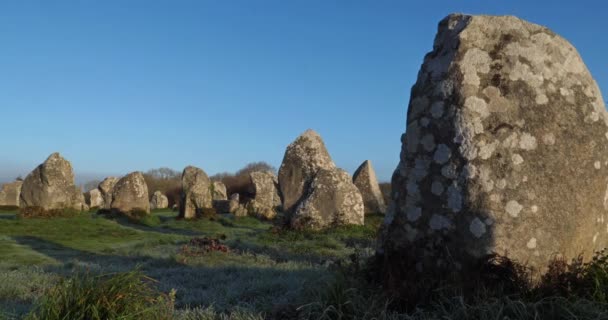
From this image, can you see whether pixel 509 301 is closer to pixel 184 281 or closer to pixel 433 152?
pixel 433 152

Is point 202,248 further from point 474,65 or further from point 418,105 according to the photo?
point 474,65

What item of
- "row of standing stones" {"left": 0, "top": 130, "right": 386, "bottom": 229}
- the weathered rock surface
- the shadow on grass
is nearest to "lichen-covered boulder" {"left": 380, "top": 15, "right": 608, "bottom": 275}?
the shadow on grass

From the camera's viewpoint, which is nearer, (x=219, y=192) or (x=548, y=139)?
(x=548, y=139)

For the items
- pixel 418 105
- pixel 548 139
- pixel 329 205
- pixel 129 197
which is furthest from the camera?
pixel 129 197

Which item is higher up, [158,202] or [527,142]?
[527,142]

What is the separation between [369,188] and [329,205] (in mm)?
9170

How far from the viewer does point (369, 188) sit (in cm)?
2859

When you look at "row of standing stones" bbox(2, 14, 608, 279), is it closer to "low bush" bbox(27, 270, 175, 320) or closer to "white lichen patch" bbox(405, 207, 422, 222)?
"white lichen patch" bbox(405, 207, 422, 222)

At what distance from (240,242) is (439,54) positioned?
9941 mm

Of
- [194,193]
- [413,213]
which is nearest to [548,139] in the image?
[413,213]

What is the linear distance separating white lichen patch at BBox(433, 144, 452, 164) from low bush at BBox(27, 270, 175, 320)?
9.86 feet

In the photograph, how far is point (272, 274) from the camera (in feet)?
29.1

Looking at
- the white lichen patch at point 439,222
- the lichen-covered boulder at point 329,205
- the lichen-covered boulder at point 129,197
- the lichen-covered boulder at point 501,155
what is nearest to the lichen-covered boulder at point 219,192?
the lichen-covered boulder at point 129,197

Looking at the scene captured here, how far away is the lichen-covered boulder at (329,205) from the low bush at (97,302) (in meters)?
14.2
